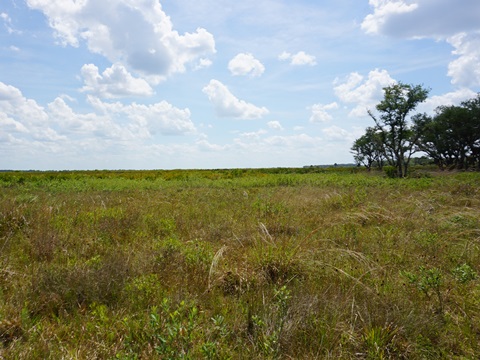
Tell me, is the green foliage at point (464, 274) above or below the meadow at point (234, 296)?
above

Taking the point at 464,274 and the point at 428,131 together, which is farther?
the point at 428,131

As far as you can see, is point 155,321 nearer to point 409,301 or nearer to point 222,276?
point 222,276

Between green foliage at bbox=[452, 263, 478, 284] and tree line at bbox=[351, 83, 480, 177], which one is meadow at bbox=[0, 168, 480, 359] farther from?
tree line at bbox=[351, 83, 480, 177]

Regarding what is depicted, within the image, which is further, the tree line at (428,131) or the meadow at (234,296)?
the tree line at (428,131)

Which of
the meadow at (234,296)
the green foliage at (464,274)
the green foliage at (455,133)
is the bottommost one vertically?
the meadow at (234,296)

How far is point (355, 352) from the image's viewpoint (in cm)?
248

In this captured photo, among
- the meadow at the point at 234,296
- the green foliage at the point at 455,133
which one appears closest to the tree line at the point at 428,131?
the green foliage at the point at 455,133

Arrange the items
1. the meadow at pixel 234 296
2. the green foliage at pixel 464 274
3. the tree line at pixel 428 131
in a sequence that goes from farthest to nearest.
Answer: the tree line at pixel 428 131 < the green foliage at pixel 464 274 < the meadow at pixel 234 296

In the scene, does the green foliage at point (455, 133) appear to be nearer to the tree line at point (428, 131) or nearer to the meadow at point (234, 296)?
the tree line at point (428, 131)

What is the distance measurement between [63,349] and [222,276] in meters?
1.90

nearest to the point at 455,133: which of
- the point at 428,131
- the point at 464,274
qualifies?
the point at 428,131

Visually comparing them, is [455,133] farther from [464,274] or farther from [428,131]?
[464,274]

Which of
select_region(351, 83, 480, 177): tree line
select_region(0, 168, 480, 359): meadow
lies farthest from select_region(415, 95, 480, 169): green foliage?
select_region(0, 168, 480, 359): meadow

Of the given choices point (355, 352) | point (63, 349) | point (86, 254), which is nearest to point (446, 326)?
point (355, 352)
